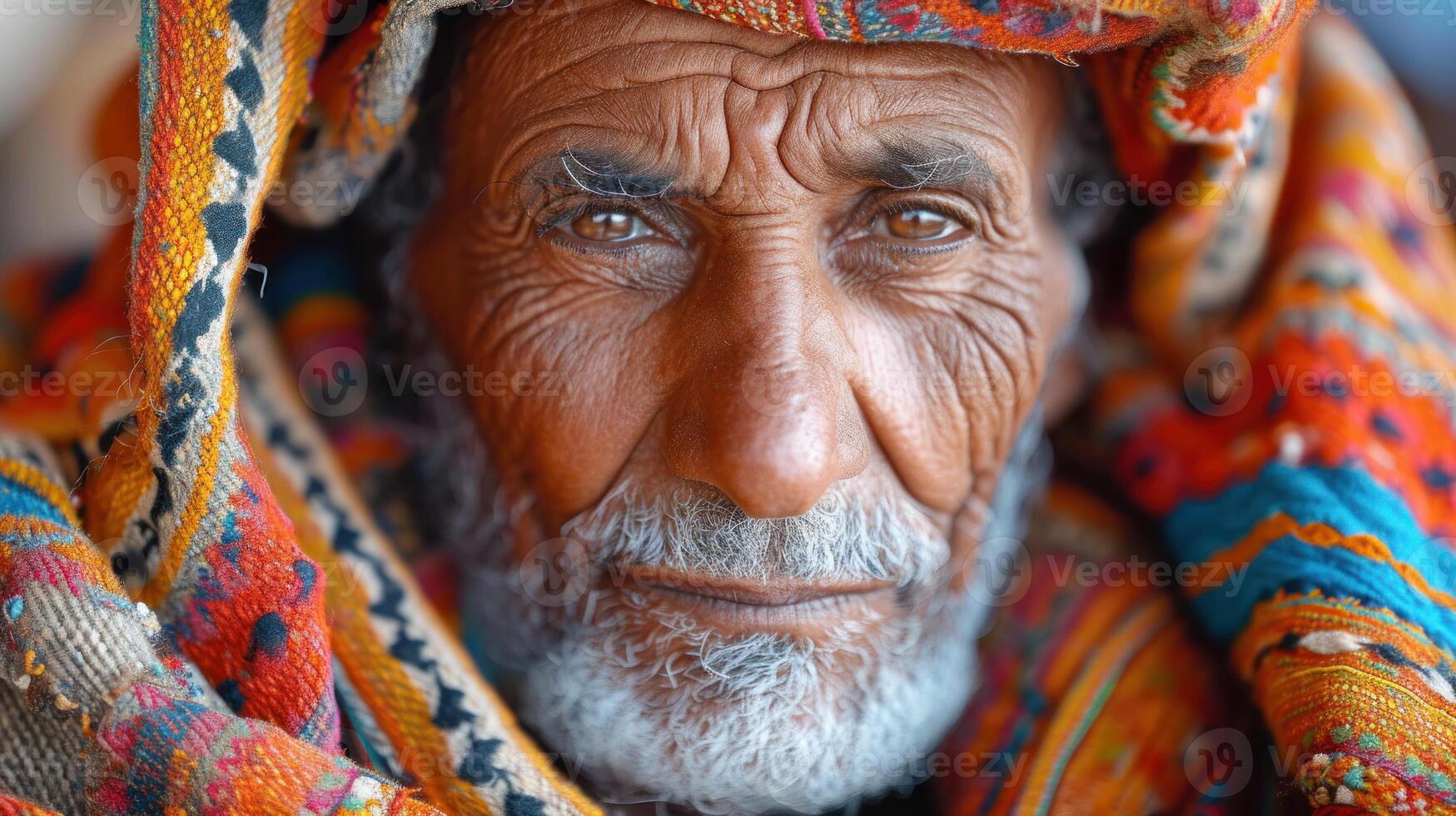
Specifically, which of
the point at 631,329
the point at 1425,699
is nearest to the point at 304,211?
the point at 631,329

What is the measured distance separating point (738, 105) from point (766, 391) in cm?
35

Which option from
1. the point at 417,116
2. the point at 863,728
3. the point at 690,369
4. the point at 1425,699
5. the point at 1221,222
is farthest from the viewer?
the point at 1221,222

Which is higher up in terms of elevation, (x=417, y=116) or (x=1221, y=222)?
(x=1221, y=222)

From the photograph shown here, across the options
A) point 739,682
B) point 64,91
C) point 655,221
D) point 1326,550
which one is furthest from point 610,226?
point 64,91

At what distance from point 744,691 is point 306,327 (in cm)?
95

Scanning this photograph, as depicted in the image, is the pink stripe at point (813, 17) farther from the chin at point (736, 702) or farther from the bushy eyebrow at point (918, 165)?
the chin at point (736, 702)

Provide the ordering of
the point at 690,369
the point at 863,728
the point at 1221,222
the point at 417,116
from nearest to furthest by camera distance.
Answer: the point at 690,369 < the point at 863,728 < the point at 417,116 < the point at 1221,222

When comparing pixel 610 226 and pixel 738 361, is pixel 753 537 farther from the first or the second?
pixel 610 226

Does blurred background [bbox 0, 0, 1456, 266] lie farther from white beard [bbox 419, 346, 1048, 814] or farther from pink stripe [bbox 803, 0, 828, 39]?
pink stripe [bbox 803, 0, 828, 39]

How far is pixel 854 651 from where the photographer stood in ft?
4.70

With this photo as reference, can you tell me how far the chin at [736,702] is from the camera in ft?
4.55

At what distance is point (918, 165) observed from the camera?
134cm

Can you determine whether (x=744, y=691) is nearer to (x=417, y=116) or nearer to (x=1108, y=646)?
(x=1108, y=646)

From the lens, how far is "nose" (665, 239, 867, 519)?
1235mm
